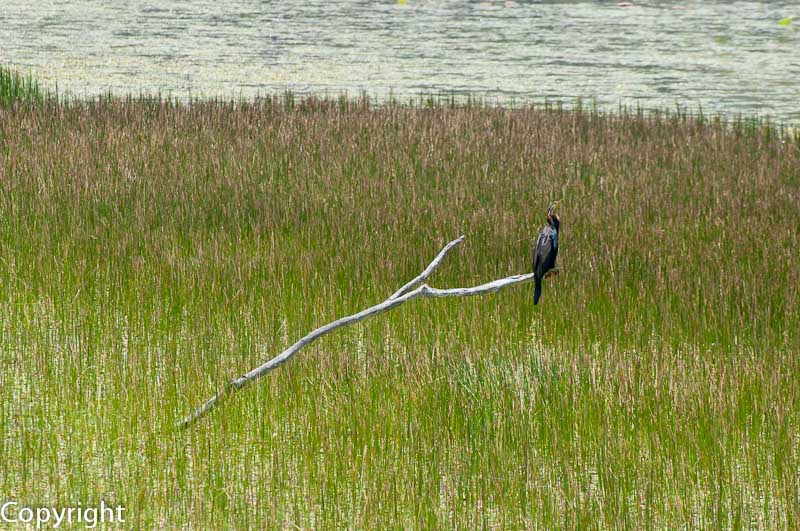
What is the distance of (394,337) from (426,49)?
15529mm

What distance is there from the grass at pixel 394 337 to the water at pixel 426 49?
562 centimetres

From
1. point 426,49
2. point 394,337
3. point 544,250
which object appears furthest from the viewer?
point 426,49

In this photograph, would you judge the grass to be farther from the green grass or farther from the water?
the water

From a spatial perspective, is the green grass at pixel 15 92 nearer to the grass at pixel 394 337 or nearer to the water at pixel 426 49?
the water at pixel 426 49

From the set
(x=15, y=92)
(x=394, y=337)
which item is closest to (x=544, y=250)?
(x=394, y=337)

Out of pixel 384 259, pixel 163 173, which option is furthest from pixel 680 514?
pixel 163 173

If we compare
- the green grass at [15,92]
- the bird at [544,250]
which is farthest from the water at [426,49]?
the bird at [544,250]

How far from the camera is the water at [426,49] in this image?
16141 mm

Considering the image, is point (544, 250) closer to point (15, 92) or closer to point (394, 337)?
point (394, 337)

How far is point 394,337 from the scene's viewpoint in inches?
209

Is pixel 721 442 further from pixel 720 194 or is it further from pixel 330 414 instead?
pixel 720 194

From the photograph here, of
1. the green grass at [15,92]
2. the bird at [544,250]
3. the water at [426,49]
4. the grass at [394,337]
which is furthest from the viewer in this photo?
the water at [426,49]

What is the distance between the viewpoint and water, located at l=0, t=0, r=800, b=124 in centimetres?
1614

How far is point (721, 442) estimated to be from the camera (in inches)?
151
